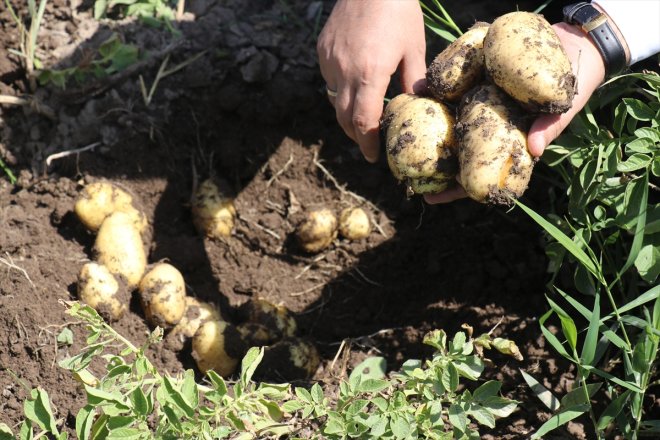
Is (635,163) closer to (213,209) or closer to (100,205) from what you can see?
(213,209)

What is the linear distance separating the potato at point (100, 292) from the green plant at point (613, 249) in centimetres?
143

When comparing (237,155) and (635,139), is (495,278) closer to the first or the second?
(635,139)

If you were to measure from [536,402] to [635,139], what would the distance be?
85cm

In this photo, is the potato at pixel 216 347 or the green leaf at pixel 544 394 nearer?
the green leaf at pixel 544 394

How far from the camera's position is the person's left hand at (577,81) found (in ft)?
6.42

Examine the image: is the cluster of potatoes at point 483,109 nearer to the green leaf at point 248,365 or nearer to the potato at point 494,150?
the potato at point 494,150

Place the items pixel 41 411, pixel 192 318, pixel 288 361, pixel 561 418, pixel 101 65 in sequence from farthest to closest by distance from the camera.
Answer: pixel 101 65 < pixel 192 318 < pixel 288 361 < pixel 561 418 < pixel 41 411

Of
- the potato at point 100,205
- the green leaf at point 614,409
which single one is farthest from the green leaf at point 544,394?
the potato at point 100,205

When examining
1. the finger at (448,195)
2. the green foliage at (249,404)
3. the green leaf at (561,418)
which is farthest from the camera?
the finger at (448,195)

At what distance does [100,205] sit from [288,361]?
0.94 meters

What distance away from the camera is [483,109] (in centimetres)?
197

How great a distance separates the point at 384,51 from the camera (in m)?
2.07

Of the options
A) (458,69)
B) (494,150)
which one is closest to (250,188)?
(458,69)

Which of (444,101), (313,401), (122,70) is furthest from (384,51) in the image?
(122,70)
